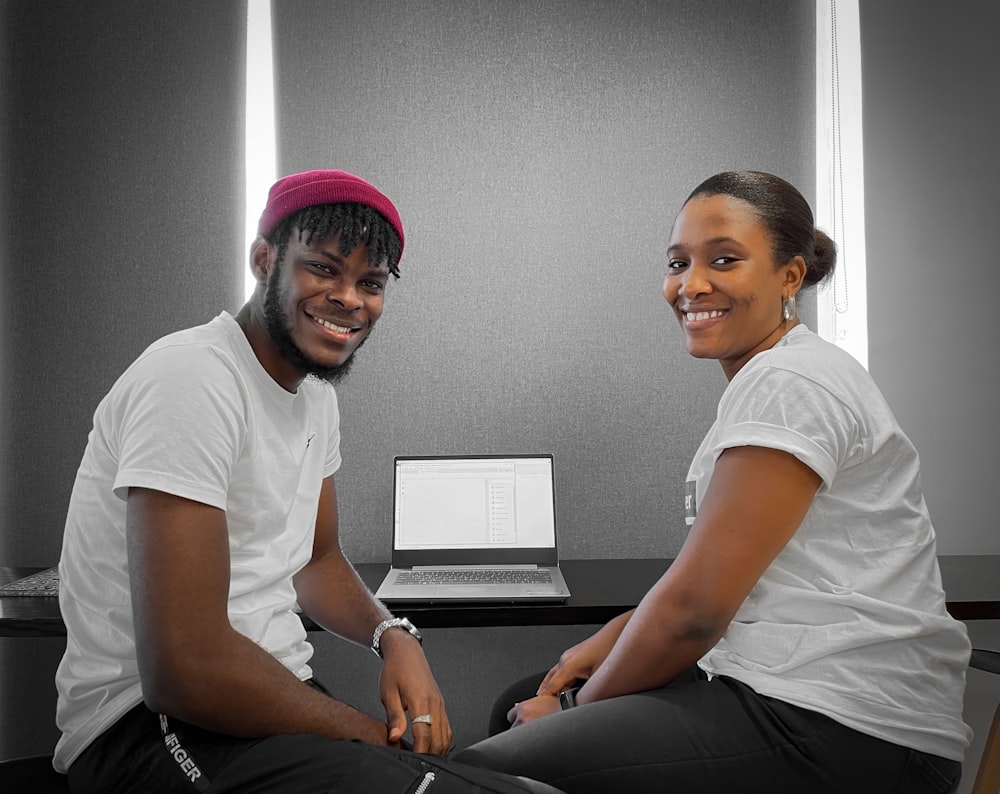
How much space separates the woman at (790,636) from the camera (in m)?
1.03

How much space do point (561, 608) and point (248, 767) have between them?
0.84 m

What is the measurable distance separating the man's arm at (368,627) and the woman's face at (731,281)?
738mm

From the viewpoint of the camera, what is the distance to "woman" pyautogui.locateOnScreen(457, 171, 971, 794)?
1.03 m

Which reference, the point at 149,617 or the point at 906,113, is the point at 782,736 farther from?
the point at 906,113

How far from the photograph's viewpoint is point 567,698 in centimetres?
133

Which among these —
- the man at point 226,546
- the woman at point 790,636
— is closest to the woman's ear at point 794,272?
the woman at point 790,636

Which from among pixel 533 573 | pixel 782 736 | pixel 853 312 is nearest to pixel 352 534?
pixel 533 573

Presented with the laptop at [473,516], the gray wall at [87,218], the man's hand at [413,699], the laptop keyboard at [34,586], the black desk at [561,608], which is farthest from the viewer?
the gray wall at [87,218]

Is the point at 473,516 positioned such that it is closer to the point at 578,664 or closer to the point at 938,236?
the point at 578,664

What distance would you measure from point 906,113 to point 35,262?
2.57m

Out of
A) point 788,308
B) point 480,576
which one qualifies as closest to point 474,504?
point 480,576

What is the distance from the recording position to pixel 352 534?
225 cm

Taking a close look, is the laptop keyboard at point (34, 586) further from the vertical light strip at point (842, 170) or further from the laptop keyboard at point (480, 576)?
the vertical light strip at point (842, 170)

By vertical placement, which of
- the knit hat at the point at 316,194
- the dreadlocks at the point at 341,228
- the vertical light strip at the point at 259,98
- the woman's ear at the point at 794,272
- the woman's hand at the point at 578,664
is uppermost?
the vertical light strip at the point at 259,98
